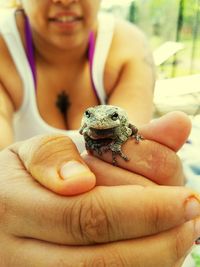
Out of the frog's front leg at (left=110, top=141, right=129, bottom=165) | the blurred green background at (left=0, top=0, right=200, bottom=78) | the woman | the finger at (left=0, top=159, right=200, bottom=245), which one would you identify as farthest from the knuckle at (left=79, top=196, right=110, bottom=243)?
the blurred green background at (left=0, top=0, right=200, bottom=78)

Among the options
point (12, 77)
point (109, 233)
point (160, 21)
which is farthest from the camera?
point (160, 21)

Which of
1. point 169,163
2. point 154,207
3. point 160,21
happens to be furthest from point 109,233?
point 160,21

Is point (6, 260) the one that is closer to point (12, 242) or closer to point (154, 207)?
point (12, 242)

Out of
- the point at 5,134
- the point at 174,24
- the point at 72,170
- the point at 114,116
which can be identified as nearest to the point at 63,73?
the point at 5,134

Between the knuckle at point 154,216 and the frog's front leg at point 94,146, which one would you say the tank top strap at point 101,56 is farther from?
the knuckle at point 154,216

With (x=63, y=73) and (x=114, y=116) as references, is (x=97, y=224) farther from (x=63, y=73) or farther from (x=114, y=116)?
(x=63, y=73)
